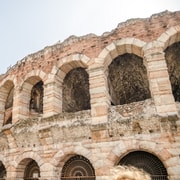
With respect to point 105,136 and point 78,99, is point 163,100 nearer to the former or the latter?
point 105,136

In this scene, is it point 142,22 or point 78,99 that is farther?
point 78,99

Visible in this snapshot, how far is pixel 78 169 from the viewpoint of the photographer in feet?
21.8

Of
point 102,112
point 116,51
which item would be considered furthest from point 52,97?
point 116,51

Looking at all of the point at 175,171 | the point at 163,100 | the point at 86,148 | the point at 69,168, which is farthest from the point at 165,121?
the point at 69,168

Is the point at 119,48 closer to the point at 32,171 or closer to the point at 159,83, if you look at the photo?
the point at 159,83

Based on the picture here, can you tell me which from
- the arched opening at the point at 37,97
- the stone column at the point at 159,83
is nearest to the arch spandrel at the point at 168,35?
the stone column at the point at 159,83

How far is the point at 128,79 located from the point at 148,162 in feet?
13.4

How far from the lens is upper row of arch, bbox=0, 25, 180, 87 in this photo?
6.49 m

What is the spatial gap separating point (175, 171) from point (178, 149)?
534mm

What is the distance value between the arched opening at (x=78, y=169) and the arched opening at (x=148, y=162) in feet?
3.59

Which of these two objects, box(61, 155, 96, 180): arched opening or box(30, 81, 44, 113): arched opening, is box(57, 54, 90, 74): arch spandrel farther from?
box(61, 155, 96, 180): arched opening

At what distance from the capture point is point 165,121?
5.48 meters

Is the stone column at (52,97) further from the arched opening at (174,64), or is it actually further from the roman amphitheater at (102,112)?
the arched opening at (174,64)

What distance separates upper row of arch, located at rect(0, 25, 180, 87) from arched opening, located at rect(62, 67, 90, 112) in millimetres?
1259
